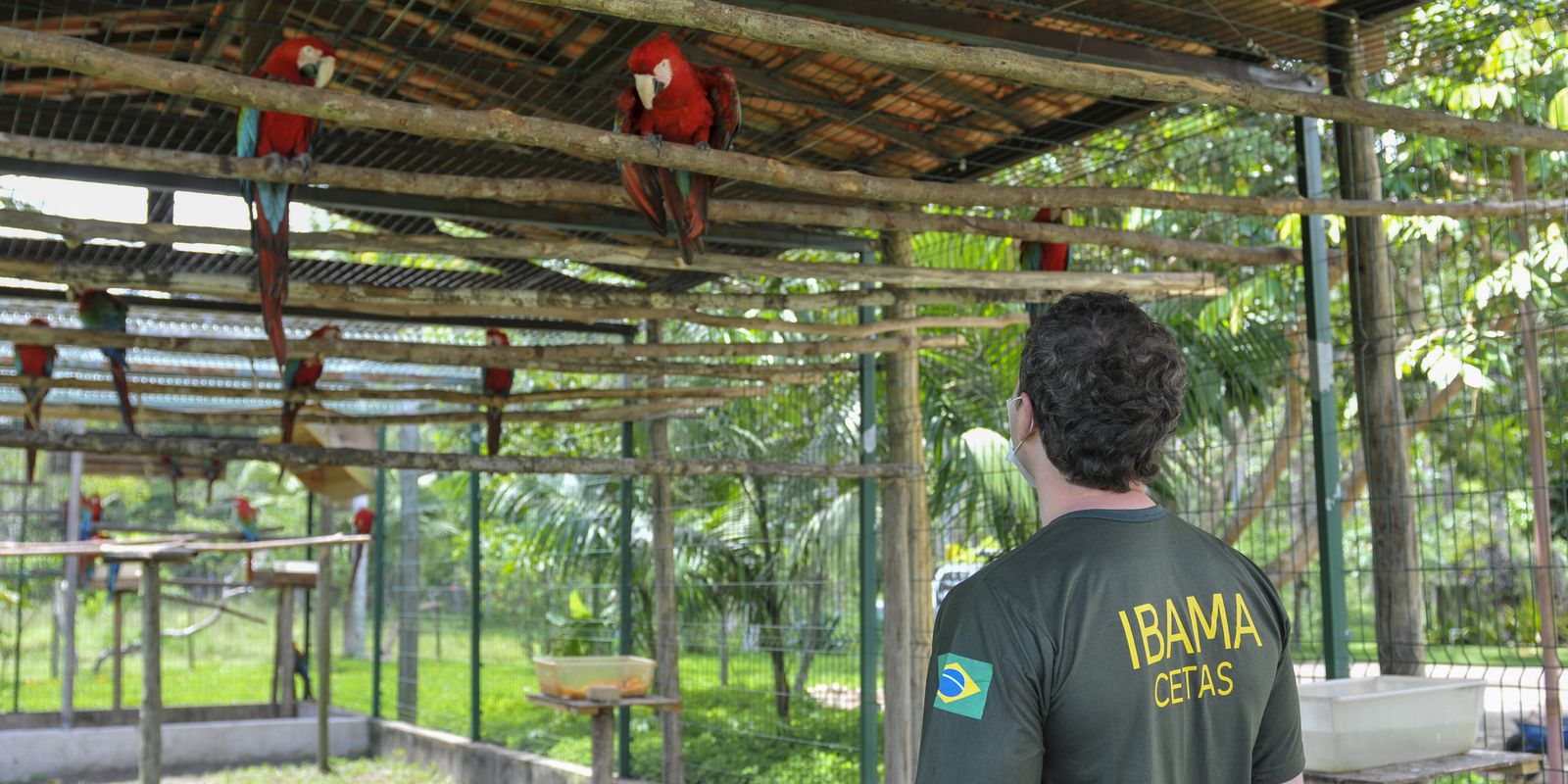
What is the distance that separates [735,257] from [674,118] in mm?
417

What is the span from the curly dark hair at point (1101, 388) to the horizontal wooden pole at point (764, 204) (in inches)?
58.3

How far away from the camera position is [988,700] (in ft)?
3.59

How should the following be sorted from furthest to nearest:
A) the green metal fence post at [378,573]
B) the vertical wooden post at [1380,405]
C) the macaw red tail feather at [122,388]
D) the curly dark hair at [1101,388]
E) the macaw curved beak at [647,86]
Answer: the green metal fence post at [378,573] < the macaw red tail feather at [122,388] < the vertical wooden post at [1380,405] < the macaw curved beak at [647,86] < the curly dark hair at [1101,388]

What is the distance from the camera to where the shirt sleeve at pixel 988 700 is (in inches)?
42.8

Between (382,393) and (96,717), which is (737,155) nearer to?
(382,393)

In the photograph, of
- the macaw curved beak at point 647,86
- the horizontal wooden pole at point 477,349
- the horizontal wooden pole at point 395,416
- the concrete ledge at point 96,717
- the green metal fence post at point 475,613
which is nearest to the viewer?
the macaw curved beak at point 647,86

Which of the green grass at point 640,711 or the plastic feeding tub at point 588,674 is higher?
the plastic feeding tub at point 588,674

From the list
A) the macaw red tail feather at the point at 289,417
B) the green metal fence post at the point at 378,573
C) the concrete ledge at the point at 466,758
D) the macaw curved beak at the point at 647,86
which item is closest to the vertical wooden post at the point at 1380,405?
the macaw curved beak at the point at 647,86

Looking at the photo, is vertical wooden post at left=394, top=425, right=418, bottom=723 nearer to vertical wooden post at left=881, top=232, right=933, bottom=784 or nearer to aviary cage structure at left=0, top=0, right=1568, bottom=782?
aviary cage structure at left=0, top=0, right=1568, bottom=782

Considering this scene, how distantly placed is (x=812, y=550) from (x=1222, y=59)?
8.93 feet

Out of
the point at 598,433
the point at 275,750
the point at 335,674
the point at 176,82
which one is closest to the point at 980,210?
the point at 598,433

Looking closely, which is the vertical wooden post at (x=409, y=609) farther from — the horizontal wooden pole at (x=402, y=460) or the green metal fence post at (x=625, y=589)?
the horizontal wooden pole at (x=402, y=460)

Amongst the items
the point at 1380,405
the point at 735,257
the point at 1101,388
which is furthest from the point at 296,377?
the point at 1101,388

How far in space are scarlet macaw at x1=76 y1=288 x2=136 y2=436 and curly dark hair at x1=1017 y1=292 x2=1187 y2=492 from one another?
12.6 feet
